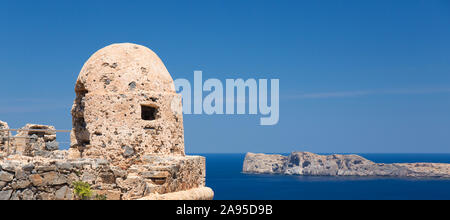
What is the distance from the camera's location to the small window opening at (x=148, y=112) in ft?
42.1

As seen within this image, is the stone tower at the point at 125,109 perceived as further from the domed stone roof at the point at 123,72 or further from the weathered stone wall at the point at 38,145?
the weathered stone wall at the point at 38,145

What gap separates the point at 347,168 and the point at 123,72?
142 m

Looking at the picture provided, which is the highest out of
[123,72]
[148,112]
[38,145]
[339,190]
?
[123,72]

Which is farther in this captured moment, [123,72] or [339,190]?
[339,190]

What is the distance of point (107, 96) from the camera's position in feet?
40.0

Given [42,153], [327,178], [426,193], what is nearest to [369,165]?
[327,178]

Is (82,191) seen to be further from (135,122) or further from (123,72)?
(123,72)

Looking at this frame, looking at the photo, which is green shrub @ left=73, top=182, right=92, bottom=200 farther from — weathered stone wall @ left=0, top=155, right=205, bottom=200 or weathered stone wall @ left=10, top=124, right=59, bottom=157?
weathered stone wall @ left=10, top=124, right=59, bottom=157

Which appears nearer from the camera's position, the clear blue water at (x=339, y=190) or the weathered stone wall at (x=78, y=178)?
the weathered stone wall at (x=78, y=178)

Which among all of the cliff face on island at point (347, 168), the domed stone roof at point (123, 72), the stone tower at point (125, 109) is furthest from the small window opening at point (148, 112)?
the cliff face on island at point (347, 168)

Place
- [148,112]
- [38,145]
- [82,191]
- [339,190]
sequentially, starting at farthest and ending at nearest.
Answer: [339,190]
[38,145]
[148,112]
[82,191]

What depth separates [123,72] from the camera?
41.1 ft

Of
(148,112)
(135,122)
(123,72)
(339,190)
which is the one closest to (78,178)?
(135,122)

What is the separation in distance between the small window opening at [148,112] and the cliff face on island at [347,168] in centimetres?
13788
